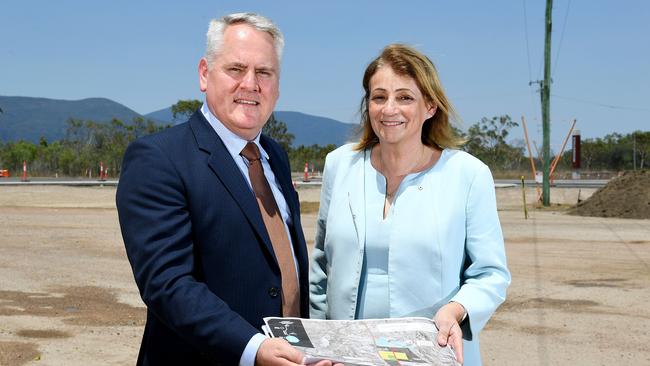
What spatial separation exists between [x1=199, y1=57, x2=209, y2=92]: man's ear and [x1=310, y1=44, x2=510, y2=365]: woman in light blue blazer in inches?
26.1

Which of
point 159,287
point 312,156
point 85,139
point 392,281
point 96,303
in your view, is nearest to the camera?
point 159,287

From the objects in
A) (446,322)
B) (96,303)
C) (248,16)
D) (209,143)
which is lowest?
(96,303)

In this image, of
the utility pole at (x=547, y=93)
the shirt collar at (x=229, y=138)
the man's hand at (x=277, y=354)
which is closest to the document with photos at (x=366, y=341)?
the man's hand at (x=277, y=354)

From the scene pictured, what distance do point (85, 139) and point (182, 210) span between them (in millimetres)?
74407

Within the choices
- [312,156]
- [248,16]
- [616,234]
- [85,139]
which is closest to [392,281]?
[248,16]

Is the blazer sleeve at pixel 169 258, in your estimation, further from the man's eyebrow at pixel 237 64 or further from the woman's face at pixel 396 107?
the woman's face at pixel 396 107

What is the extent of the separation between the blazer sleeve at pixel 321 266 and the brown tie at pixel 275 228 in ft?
1.23

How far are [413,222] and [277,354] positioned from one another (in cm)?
86

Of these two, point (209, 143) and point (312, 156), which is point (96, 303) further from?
point (312, 156)

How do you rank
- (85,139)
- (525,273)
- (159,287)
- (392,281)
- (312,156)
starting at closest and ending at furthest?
(159,287)
(392,281)
(525,273)
(312,156)
(85,139)

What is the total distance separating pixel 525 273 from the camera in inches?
479

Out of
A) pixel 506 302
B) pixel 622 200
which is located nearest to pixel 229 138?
pixel 506 302

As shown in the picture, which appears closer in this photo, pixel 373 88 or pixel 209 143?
pixel 209 143

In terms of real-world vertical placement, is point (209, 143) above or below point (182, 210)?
above
